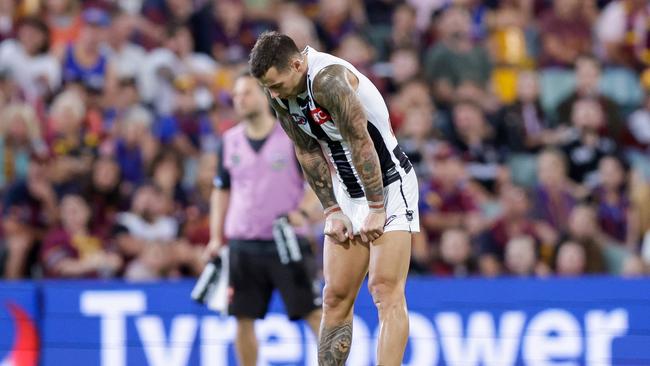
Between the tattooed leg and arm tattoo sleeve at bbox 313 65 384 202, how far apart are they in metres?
0.88

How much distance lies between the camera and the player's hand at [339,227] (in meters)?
6.59

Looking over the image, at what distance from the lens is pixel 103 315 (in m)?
9.86

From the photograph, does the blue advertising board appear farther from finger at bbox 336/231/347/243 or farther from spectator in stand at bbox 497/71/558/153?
spectator in stand at bbox 497/71/558/153

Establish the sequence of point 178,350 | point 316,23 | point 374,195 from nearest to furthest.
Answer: point 374,195 < point 178,350 < point 316,23

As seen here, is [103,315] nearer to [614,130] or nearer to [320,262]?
[320,262]

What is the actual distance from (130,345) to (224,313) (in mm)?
1397

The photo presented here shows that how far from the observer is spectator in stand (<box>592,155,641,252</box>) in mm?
11656

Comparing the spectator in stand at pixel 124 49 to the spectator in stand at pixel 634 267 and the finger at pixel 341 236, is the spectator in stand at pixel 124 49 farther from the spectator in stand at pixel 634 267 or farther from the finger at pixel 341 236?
the finger at pixel 341 236

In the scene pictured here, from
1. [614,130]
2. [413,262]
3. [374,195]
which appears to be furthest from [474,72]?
[374,195]

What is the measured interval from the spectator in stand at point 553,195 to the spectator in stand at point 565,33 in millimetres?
1951

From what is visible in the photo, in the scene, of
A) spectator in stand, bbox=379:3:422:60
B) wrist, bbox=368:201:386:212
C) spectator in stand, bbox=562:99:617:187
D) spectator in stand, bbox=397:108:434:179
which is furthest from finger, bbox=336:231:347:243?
spectator in stand, bbox=379:3:422:60

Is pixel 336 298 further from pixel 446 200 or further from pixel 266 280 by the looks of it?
pixel 446 200

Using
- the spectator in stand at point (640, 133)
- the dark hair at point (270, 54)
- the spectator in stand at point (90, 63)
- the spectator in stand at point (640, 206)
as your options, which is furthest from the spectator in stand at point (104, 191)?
the dark hair at point (270, 54)

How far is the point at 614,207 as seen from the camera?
38.4ft
